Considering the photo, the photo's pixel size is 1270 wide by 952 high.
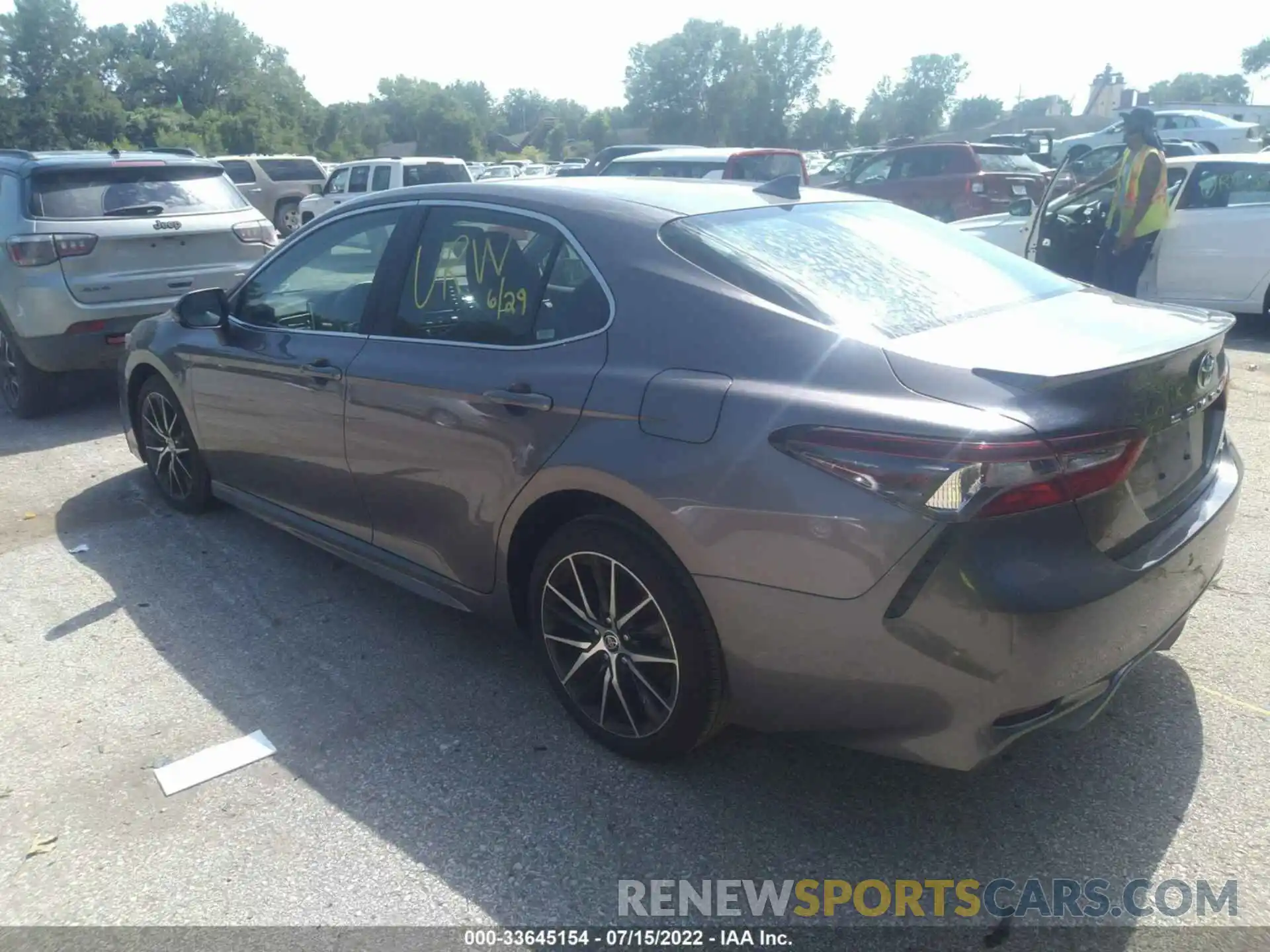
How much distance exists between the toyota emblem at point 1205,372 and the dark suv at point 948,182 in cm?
1425

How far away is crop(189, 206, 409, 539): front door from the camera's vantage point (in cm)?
390

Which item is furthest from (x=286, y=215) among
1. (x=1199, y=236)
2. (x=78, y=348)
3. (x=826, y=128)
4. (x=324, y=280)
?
(x=826, y=128)

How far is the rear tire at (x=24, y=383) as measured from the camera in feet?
23.7

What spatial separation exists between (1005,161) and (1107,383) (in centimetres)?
1723

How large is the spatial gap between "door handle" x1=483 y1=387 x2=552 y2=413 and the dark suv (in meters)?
14.6

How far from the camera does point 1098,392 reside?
2.43 metres

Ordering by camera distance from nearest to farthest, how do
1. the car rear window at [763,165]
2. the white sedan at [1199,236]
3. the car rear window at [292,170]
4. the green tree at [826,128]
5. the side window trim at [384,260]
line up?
the side window trim at [384,260], the white sedan at [1199,236], the car rear window at [763,165], the car rear window at [292,170], the green tree at [826,128]

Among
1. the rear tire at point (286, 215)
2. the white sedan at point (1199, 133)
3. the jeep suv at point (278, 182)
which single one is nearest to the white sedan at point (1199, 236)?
the white sedan at point (1199, 133)

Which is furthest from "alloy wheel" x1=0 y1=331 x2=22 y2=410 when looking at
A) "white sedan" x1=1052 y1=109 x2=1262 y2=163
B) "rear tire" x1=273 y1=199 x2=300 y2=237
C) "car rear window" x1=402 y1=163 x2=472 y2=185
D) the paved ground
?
"white sedan" x1=1052 y1=109 x2=1262 y2=163

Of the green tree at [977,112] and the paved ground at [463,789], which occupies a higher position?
the paved ground at [463,789]

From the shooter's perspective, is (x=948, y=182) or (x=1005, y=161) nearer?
(x=948, y=182)

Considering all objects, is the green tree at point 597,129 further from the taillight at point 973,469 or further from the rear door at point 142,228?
the taillight at point 973,469

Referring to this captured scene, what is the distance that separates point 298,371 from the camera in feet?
13.2

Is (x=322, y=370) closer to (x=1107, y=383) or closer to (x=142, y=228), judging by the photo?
(x=1107, y=383)
